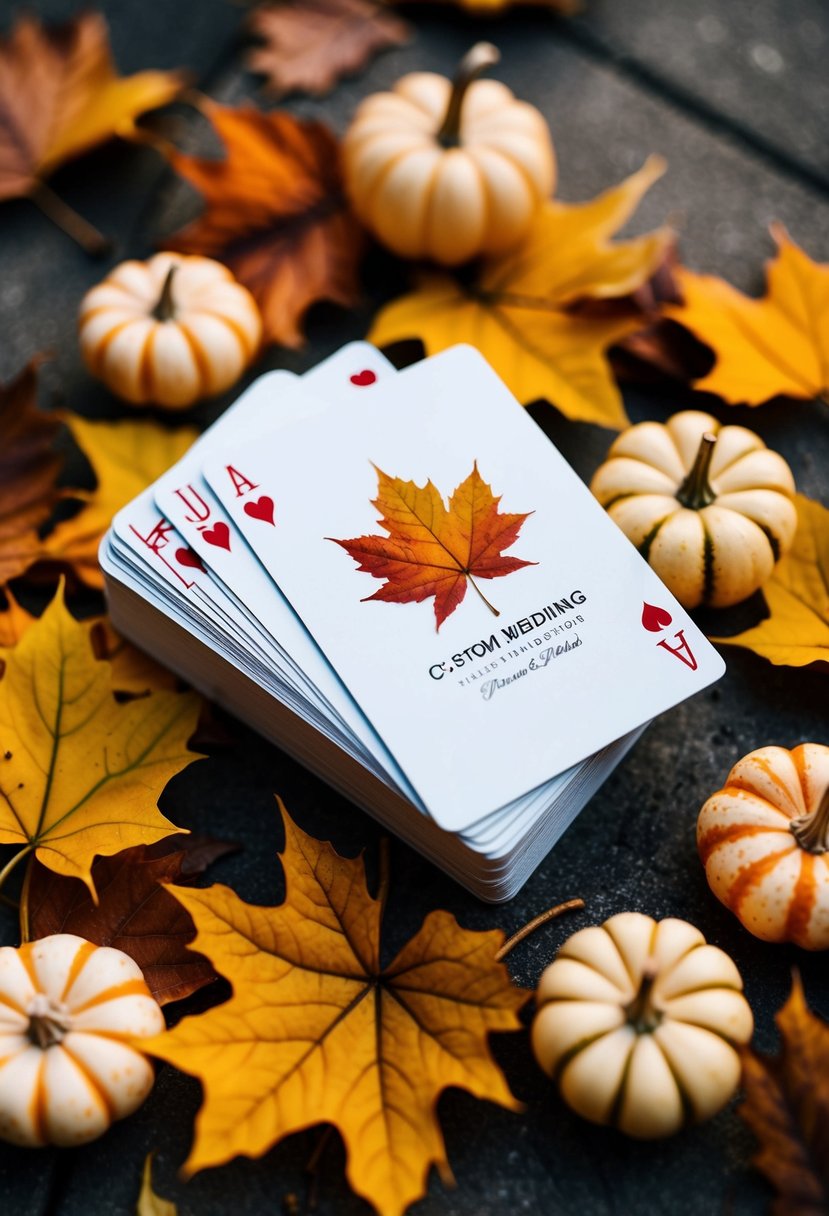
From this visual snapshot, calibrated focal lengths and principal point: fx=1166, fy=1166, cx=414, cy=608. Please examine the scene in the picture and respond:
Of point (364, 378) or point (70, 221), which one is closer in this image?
point (364, 378)

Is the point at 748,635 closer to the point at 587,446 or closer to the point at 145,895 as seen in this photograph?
the point at 587,446

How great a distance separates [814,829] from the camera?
118 cm

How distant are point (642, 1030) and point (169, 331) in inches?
40.4

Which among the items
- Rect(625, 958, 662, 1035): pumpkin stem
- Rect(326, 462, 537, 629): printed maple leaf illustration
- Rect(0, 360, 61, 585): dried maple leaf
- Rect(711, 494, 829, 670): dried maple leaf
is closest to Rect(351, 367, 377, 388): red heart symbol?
Rect(326, 462, 537, 629): printed maple leaf illustration

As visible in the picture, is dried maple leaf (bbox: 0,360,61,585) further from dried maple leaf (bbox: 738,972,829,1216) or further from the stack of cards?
dried maple leaf (bbox: 738,972,829,1216)

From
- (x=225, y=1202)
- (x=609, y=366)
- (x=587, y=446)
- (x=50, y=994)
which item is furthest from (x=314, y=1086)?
(x=609, y=366)

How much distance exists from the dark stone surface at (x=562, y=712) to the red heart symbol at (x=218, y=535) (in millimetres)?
258

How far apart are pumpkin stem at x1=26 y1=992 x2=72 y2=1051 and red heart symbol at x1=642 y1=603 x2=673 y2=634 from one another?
0.73 metres

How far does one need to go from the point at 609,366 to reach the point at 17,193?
97 centimetres

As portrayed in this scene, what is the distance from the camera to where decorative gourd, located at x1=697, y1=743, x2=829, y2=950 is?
47.1 inches

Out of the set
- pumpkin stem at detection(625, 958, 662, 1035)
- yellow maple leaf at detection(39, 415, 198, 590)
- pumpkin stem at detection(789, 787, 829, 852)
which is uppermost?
pumpkin stem at detection(789, 787, 829, 852)

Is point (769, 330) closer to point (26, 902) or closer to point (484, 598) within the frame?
point (484, 598)

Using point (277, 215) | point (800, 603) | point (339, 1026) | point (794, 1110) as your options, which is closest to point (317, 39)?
point (277, 215)

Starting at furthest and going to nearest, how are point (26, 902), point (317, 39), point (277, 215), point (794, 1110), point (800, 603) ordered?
point (317, 39)
point (277, 215)
point (800, 603)
point (26, 902)
point (794, 1110)
